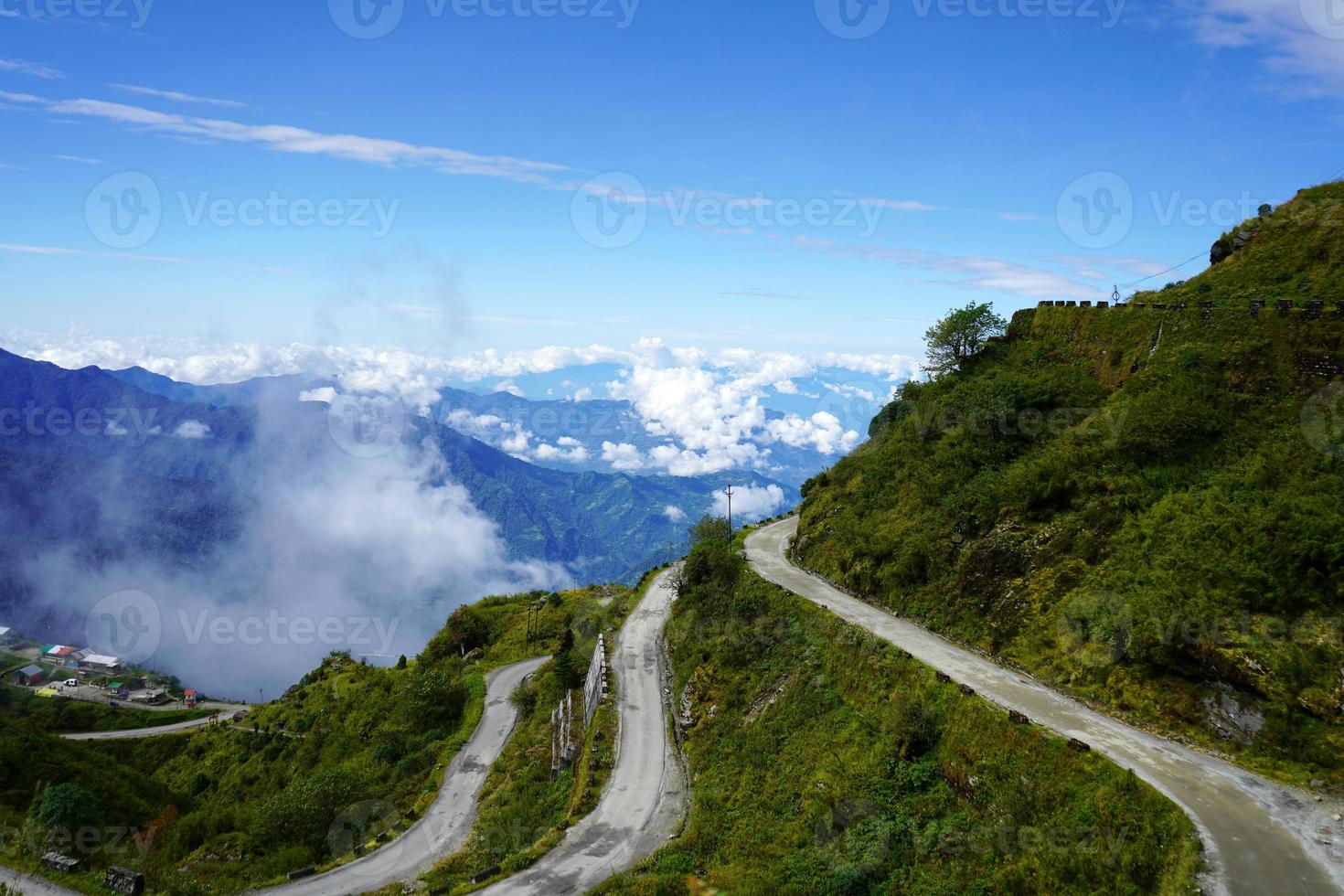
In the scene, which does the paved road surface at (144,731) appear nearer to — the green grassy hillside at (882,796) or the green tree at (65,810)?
the green tree at (65,810)

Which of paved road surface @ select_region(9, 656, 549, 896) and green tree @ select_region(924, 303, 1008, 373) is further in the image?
green tree @ select_region(924, 303, 1008, 373)

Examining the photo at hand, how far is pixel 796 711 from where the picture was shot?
1350 inches

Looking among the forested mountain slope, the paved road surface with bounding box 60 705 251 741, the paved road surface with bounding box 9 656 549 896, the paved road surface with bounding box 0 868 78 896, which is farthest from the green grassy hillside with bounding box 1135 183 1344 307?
the paved road surface with bounding box 60 705 251 741

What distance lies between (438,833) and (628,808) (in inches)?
507

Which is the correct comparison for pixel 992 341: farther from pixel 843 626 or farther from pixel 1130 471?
pixel 843 626

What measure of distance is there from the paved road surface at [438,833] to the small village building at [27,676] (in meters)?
173

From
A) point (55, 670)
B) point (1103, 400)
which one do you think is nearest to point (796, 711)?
point (1103, 400)

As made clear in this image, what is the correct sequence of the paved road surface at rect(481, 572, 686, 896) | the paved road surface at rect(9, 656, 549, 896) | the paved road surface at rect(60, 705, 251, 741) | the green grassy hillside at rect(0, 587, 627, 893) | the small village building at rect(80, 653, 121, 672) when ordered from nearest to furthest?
the paved road surface at rect(481, 572, 686, 896)
the paved road surface at rect(9, 656, 549, 896)
the green grassy hillside at rect(0, 587, 627, 893)
the paved road surface at rect(60, 705, 251, 741)
the small village building at rect(80, 653, 121, 672)

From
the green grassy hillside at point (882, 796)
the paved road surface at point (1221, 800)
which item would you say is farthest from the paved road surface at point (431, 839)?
the paved road surface at point (1221, 800)

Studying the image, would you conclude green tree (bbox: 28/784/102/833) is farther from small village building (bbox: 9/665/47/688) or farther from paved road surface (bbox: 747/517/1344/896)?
small village building (bbox: 9/665/47/688)

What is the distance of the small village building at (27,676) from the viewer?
157 meters

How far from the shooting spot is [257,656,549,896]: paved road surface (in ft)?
105

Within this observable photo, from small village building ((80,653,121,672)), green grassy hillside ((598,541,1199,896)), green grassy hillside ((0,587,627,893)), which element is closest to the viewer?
green grassy hillside ((598,541,1199,896))

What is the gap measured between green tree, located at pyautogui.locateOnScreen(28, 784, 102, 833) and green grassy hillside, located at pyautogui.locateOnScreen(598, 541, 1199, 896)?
33.9 m
